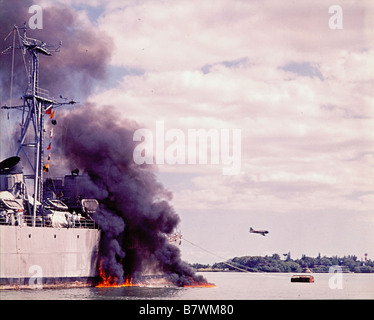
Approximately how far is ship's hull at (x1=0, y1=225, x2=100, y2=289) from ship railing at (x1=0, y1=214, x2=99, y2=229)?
1017 mm

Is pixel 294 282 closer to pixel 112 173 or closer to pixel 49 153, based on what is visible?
pixel 112 173

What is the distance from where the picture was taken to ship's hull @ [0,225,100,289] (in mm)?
56844

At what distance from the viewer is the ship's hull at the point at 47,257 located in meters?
56.8

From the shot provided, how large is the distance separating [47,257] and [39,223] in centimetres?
470

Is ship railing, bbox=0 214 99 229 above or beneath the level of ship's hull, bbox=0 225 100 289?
above

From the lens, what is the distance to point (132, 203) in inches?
2881

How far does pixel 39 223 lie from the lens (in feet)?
214

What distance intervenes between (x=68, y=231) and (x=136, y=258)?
1159 cm

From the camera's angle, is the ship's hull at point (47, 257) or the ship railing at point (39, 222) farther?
the ship railing at point (39, 222)

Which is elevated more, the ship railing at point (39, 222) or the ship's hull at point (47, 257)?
the ship railing at point (39, 222)

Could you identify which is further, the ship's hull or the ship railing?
the ship railing

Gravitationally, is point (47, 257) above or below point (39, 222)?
below

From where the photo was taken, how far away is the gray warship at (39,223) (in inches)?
2282
